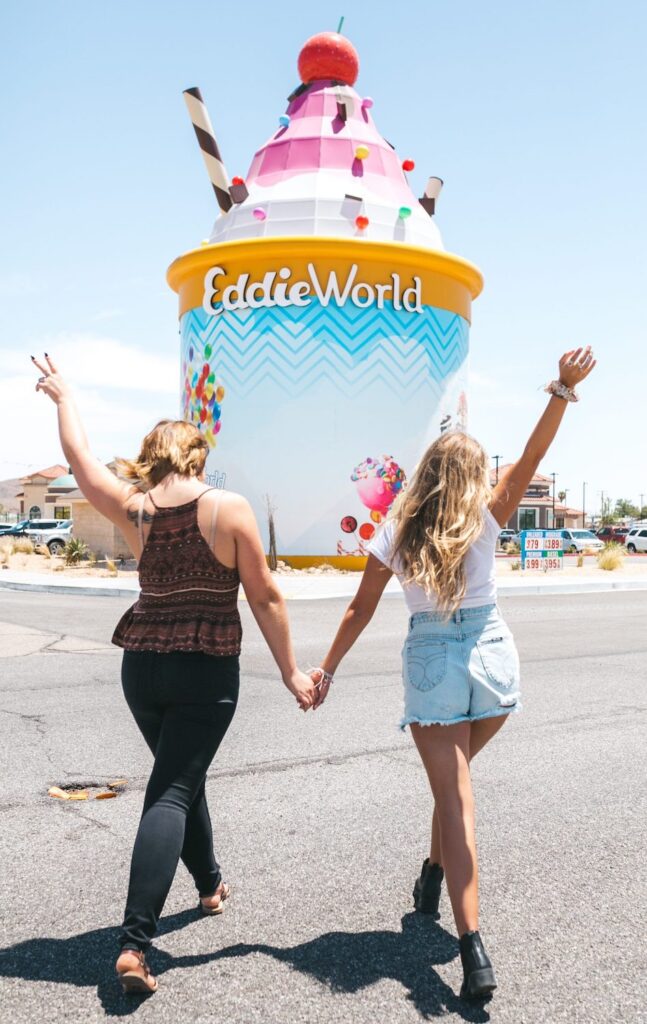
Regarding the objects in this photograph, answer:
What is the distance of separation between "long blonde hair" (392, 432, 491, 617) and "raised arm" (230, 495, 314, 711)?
18.2 inches

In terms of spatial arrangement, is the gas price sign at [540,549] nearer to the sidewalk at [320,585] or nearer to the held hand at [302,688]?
Answer: the sidewalk at [320,585]

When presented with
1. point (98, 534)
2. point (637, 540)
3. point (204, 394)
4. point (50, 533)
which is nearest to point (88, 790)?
point (204, 394)

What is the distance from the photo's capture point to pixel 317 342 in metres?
24.6

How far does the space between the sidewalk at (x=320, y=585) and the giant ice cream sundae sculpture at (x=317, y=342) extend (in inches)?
105

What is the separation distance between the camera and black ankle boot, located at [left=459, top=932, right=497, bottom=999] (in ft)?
9.29

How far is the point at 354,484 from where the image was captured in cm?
2481

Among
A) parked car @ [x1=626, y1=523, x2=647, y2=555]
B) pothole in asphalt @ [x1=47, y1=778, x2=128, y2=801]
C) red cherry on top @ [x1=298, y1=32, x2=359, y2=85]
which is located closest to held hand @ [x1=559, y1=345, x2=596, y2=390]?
pothole in asphalt @ [x1=47, y1=778, x2=128, y2=801]

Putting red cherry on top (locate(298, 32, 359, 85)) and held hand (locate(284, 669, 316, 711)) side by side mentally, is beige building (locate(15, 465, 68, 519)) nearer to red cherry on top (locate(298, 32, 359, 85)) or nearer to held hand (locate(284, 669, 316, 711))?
red cherry on top (locate(298, 32, 359, 85))

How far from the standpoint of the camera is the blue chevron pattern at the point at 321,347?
24.6 m

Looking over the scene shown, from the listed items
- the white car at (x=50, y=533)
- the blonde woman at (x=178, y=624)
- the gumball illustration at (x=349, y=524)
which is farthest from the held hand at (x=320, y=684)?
the white car at (x=50, y=533)

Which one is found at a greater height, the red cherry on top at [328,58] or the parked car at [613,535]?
the red cherry on top at [328,58]

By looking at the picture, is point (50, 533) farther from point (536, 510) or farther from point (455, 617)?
point (536, 510)

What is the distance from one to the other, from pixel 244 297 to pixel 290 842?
21.9 metres

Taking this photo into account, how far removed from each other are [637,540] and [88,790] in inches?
1970
